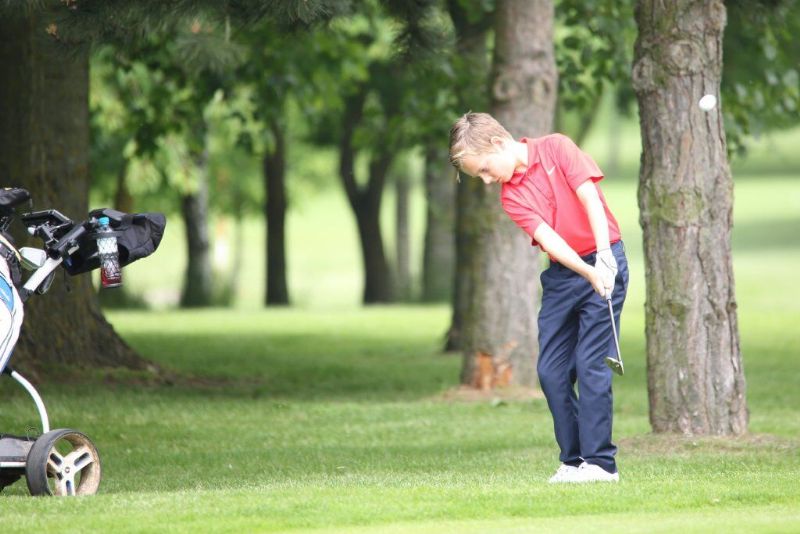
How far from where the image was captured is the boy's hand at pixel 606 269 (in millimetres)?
6855

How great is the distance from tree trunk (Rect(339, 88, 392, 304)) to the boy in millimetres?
21203

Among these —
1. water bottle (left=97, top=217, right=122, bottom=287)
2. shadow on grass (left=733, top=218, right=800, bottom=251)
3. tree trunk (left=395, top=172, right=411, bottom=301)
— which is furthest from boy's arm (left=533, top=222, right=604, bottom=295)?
shadow on grass (left=733, top=218, right=800, bottom=251)

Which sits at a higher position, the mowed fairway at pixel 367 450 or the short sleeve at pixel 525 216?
the short sleeve at pixel 525 216

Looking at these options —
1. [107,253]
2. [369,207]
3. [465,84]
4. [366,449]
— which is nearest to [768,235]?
[369,207]

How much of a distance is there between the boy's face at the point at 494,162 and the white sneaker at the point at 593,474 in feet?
4.85

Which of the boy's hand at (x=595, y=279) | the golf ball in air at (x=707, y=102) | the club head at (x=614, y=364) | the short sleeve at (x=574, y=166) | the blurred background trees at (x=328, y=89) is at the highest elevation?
the blurred background trees at (x=328, y=89)

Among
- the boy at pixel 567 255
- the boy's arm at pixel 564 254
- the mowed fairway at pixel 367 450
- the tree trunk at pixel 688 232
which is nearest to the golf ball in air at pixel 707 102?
the tree trunk at pixel 688 232

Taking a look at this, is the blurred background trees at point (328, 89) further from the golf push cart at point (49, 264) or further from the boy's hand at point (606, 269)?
the boy's hand at point (606, 269)

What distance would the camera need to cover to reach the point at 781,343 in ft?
64.7

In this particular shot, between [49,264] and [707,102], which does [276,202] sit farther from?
[49,264]

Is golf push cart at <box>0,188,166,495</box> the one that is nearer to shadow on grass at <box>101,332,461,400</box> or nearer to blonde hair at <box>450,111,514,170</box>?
blonde hair at <box>450,111,514,170</box>

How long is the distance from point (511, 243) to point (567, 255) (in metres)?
5.93

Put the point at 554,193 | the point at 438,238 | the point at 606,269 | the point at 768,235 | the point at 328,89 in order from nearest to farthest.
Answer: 1. the point at 606,269
2. the point at 554,193
3. the point at 328,89
4. the point at 438,238
5. the point at 768,235

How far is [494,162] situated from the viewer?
22.9 feet
